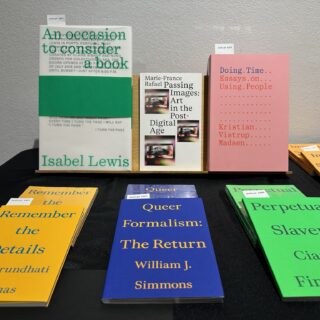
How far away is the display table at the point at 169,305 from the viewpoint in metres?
0.49

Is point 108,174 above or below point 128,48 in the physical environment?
below

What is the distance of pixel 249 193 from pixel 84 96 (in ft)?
1.91

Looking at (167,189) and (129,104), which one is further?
(129,104)

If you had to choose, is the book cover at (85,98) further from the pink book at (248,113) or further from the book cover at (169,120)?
the pink book at (248,113)

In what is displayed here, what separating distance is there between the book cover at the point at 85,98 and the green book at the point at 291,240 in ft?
1.57

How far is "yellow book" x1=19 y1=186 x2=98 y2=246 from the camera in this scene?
82 cm

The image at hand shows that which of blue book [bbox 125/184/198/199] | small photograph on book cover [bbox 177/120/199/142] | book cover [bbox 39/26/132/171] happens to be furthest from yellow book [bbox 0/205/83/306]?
small photograph on book cover [bbox 177/120/199/142]

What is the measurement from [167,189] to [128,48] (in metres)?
0.47

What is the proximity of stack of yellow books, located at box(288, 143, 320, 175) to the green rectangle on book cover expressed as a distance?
62cm

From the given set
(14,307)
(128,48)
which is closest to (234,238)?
(14,307)

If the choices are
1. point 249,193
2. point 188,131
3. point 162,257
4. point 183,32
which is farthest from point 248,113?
point 162,257

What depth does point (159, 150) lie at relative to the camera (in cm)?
103

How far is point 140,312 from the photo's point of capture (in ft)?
1.60

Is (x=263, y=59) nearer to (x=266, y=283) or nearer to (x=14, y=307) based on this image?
(x=266, y=283)
